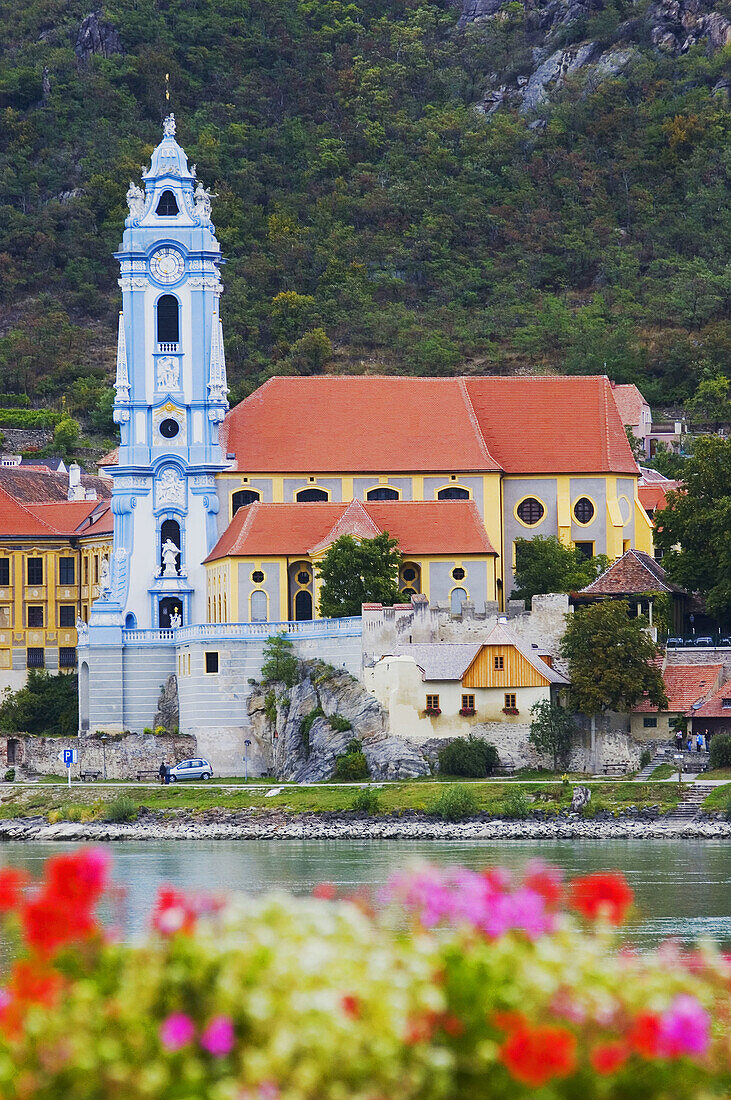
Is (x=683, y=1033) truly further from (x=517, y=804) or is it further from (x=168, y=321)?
(x=168, y=321)

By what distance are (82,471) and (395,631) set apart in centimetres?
4506

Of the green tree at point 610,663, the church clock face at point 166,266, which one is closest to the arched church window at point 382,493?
the church clock face at point 166,266

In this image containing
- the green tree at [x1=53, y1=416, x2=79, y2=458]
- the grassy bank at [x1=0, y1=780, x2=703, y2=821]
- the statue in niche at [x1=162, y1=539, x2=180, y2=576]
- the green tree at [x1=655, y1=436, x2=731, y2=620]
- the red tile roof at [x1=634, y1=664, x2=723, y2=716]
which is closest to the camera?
the grassy bank at [x1=0, y1=780, x2=703, y2=821]

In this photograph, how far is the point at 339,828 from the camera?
64.0 metres

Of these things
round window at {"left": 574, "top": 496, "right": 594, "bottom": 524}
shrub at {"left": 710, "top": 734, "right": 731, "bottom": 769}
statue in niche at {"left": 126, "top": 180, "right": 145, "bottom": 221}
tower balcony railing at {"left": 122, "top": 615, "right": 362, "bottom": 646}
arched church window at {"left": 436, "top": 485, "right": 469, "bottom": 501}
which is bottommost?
shrub at {"left": 710, "top": 734, "right": 731, "bottom": 769}

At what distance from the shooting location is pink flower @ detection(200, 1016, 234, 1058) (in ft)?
40.9

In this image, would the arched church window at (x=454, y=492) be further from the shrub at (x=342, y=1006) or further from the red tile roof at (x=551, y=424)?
the shrub at (x=342, y=1006)

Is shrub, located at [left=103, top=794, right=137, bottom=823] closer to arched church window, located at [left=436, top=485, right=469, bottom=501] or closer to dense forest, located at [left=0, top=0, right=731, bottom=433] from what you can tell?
arched church window, located at [left=436, top=485, right=469, bottom=501]

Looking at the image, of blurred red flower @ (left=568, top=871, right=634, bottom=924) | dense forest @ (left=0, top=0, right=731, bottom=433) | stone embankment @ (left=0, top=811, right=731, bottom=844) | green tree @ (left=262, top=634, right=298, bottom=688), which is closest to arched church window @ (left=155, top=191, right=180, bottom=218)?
green tree @ (left=262, top=634, right=298, bottom=688)

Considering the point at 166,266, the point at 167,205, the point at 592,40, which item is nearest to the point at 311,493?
the point at 166,266

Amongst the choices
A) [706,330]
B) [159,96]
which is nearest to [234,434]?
[706,330]

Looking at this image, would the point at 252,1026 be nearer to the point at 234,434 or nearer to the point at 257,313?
the point at 234,434

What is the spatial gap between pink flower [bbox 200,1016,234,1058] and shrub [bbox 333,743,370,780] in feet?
189

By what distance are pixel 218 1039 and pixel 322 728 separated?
6010 cm
